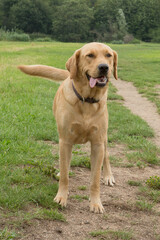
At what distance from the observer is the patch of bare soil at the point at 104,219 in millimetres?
2527

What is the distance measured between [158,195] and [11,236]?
5.73 feet

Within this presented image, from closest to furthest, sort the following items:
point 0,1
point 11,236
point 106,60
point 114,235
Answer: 1. point 11,236
2. point 114,235
3. point 106,60
4. point 0,1

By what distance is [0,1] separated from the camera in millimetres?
70312

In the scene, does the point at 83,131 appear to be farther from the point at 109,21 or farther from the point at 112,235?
the point at 109,21

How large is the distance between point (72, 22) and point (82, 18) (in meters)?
2.39

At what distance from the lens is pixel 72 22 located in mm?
65812

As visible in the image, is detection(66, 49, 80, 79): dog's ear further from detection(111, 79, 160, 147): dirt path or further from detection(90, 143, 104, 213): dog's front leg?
detection(111, 79, 160, 147): dirt path

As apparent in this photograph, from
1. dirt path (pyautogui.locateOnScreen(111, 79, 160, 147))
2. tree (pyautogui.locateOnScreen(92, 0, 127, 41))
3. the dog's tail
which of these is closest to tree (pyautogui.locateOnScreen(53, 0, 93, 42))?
tree (pyautogui.locateOnScreen(92, 0, 127, 41))

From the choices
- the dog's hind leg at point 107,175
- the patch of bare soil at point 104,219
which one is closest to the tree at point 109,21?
the dog's hind leg at point 107,175

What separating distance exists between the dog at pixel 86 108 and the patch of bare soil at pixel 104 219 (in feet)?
0.43

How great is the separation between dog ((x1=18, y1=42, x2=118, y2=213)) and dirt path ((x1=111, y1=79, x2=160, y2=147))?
7.45 ft

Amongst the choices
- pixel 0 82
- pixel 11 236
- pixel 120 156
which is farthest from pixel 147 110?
pixel 11 236

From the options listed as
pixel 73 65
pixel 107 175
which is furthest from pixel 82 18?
pixel 73 65

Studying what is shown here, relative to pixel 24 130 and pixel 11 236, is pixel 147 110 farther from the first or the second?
pixel 11 236
